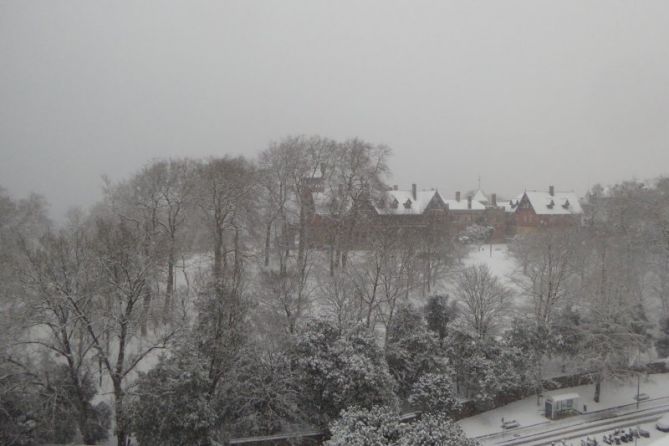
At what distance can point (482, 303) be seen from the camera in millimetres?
24703

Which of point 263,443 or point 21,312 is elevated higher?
point 21,312

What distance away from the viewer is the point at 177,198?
27.9 m

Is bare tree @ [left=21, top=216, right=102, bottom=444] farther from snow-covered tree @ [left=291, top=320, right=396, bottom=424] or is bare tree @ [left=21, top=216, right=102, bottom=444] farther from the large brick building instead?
the large brick building

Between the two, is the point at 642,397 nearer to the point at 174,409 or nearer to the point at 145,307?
the point at 174,409

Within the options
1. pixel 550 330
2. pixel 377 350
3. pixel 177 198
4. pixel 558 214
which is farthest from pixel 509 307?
pixel 558 214

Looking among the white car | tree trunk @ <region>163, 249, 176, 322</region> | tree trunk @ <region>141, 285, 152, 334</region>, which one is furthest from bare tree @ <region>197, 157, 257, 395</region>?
the white car

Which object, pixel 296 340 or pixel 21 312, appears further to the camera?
pixel 296 340

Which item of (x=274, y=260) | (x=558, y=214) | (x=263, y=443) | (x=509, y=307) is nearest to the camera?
(x=263, y=443)

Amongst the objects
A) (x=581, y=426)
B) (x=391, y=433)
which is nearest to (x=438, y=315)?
(x=581, y=426)

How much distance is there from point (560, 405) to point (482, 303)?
5901 mm

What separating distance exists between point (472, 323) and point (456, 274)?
6.54m

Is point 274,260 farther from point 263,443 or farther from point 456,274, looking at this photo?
point 263,443

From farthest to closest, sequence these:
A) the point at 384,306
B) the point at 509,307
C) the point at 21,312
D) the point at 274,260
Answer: the point at 274,260, the point at 384,306, the point at 509,307, the point at 21,312

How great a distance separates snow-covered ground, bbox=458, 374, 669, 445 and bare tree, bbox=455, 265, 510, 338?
3.87 m
